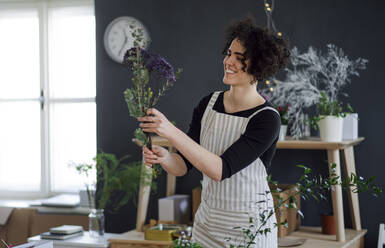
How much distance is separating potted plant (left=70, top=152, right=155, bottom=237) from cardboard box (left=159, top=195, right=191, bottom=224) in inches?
6.9

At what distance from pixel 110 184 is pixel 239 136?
2.38 meters

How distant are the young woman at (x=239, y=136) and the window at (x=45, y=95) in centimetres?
302

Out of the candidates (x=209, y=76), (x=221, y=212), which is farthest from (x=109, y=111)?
(x=221, y=212)

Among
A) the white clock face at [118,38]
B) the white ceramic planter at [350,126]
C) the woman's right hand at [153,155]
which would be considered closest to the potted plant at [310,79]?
the white ceramic planter at [350,126]

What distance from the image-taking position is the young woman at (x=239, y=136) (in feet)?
5.48

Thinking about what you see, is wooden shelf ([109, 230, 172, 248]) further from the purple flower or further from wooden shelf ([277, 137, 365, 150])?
the purple flower

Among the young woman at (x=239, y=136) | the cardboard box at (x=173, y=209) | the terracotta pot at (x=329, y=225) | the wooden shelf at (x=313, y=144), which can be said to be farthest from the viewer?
the cardboard box at (x=173, y=209)

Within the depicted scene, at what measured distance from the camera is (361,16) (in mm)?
3404

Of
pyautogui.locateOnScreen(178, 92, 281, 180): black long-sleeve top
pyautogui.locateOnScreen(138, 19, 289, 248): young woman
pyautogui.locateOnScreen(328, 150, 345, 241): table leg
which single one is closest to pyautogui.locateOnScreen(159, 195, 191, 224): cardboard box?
pyautogui.locateOnScreen(328, 150, 345, 241): table leg

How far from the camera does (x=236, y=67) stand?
5.58 ft

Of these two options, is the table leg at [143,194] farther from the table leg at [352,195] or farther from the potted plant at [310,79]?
the table leg at [352,195]

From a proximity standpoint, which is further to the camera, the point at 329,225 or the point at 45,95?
the point at 45,95

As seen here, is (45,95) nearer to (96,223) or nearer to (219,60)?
(96,223)

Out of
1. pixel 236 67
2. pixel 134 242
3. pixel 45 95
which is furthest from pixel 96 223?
pixel 236 67
